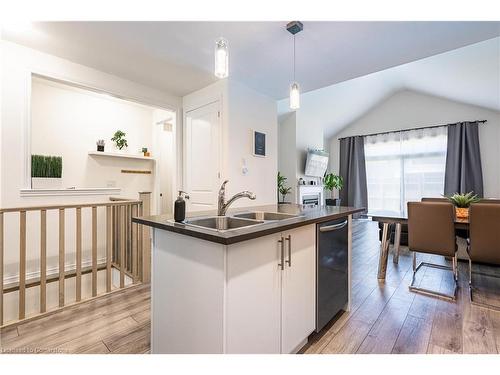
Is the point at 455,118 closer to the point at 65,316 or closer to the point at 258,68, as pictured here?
the point at 258,68

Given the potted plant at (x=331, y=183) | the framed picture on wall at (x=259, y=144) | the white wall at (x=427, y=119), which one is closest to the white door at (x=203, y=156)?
the framed picture on wall at (x=259, y=144)

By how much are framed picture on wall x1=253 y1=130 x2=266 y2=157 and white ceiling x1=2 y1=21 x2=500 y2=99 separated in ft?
2.57

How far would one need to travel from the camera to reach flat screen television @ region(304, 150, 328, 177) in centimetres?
615

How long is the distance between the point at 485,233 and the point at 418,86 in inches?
210

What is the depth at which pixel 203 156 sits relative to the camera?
3391 millimetres

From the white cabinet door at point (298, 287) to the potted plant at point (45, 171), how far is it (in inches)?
139

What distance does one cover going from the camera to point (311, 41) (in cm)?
223

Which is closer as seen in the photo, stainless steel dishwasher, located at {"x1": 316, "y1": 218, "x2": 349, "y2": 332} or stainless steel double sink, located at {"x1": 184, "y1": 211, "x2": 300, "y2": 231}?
stainless steel double sink, located at {"x1": 184, "y1": 211, "x2": 300, "y2": 231}

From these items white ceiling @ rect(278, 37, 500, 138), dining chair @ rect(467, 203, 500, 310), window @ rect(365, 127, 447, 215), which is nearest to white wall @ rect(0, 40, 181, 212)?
white ceiling @ rect(278, 37, 500, 138)

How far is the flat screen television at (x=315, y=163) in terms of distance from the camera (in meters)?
6.15

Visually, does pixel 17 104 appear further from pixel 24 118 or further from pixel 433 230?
pixel 433 230

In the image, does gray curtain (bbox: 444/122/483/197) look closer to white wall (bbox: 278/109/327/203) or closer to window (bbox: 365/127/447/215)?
window (bbox: 365/127/447/215)
